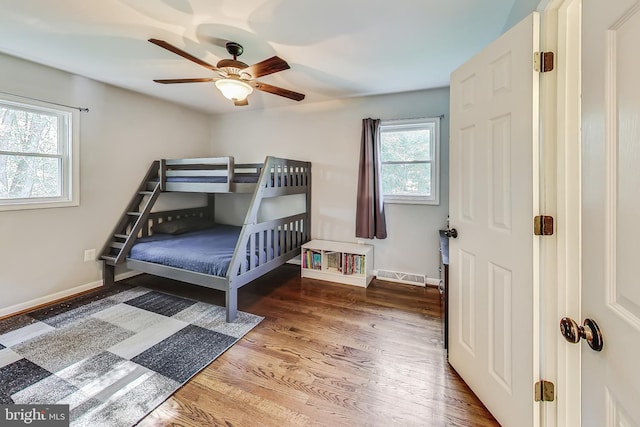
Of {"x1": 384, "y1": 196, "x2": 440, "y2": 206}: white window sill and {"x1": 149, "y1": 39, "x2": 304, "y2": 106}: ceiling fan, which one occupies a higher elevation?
{"x1": 149, "y1": 39, "x2": 304, "y2": 106}: ceiling fan

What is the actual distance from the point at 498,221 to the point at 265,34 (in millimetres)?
2048

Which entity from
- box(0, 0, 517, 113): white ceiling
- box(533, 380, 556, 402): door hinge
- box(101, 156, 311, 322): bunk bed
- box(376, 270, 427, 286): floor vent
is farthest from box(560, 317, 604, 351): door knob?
box(376, 270, 427, 286): floor vent

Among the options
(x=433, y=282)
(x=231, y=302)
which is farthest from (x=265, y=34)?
(x=433, y=282)

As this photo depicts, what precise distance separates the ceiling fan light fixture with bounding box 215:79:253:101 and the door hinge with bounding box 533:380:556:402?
2525 mm

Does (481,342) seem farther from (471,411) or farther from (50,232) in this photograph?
(50,232)

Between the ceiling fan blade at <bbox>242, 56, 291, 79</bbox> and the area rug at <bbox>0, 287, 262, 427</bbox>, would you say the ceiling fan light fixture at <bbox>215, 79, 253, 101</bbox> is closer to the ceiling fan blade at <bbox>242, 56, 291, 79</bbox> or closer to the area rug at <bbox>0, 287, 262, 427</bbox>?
the ceiling fan blade at <bbox>242, 56, 291, 79</bbox>

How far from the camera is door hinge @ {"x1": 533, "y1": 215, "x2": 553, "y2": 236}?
1.13 meters

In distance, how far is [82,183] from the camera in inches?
118

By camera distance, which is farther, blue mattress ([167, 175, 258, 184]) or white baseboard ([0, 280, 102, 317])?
blue mattress ([167, 175, 258, 184])

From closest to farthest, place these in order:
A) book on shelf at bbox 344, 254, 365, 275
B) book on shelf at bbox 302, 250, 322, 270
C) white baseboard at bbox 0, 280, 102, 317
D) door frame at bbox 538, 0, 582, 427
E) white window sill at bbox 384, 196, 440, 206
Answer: door frame at bbox 538, 0, 582, 427
white baseboard at bbox 0, 280, 102, 317
white window sill at bbox 384, 196, 440, 206
book on shelf at bbox 344, 254, 365, 275
book on shelf at bbox 302, 250, 322, 270

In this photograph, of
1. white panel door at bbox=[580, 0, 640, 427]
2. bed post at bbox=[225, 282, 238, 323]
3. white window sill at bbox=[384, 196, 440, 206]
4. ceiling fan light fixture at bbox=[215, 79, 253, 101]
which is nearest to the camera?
white panel door at bbox=[580, 0, 640, 427]

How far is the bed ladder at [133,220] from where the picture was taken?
3.10 m

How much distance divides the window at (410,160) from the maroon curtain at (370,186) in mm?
159

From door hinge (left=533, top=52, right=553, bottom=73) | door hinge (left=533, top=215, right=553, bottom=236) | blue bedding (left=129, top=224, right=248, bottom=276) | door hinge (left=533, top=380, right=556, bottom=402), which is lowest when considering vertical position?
door hinge (left=533, top=380, right=556, bottom=402)
